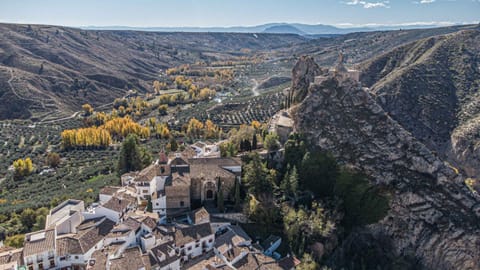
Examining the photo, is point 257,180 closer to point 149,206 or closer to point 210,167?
point 210,167

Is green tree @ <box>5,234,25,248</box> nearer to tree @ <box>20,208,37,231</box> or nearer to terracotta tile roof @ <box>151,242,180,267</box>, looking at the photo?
tree @ <box>20,208,37,231</box>

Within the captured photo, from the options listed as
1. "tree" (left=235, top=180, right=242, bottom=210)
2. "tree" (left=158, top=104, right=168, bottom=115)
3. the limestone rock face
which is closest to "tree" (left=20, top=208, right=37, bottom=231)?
"tree" (left=235, top=180, right=242, bottom=210)

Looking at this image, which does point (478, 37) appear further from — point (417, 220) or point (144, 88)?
point (144, 88)

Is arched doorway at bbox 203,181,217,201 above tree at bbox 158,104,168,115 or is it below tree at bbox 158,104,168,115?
above

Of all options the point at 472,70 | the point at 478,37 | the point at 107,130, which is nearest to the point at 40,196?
the point at 107,130

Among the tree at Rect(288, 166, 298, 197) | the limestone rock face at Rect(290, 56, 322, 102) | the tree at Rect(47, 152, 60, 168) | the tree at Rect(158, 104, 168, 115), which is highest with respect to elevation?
the limestone rock face at Rect(290, 56, 322, 102)

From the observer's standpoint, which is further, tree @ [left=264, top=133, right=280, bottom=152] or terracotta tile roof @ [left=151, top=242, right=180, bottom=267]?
tree @ [left=264, top=133, right=280, bottom=152]

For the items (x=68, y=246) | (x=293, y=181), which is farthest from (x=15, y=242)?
(x=293, y=181)
